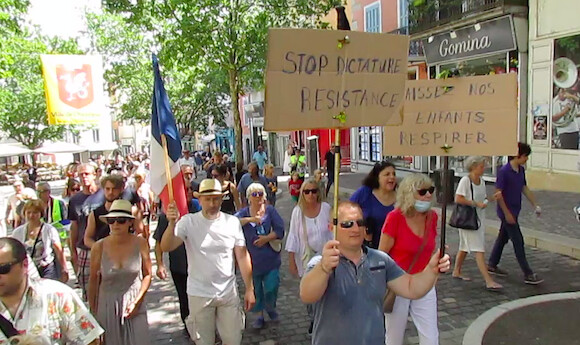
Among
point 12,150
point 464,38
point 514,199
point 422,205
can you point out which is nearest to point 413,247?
point 422,205

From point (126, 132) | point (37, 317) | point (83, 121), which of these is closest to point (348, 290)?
point (37, 317)

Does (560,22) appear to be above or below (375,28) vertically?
below

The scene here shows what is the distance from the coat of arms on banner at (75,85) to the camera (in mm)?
11008

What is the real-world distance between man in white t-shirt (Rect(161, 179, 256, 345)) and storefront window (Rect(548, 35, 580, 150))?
11.2m

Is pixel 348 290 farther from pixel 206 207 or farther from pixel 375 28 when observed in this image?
pixel 375 28

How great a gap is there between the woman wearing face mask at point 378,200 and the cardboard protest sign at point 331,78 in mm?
1666

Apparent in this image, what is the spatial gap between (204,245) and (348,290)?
1.77 meters

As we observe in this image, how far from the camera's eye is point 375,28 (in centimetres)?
2150

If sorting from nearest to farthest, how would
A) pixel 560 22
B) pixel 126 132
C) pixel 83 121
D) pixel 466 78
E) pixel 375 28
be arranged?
pixel 466 78, pixel 83 121, pixel 560 22, pixel 375 28, pixel 126 132

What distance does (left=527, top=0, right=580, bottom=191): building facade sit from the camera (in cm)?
1223

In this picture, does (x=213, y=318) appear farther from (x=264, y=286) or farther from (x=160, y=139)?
(x=160, y=139)

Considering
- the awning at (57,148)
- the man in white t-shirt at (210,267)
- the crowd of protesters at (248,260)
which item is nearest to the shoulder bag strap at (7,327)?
the crowd of protesters at (248,260)

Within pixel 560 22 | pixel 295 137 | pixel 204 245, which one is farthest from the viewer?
pixel 295 137

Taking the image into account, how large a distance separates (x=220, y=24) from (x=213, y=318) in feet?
43.8
